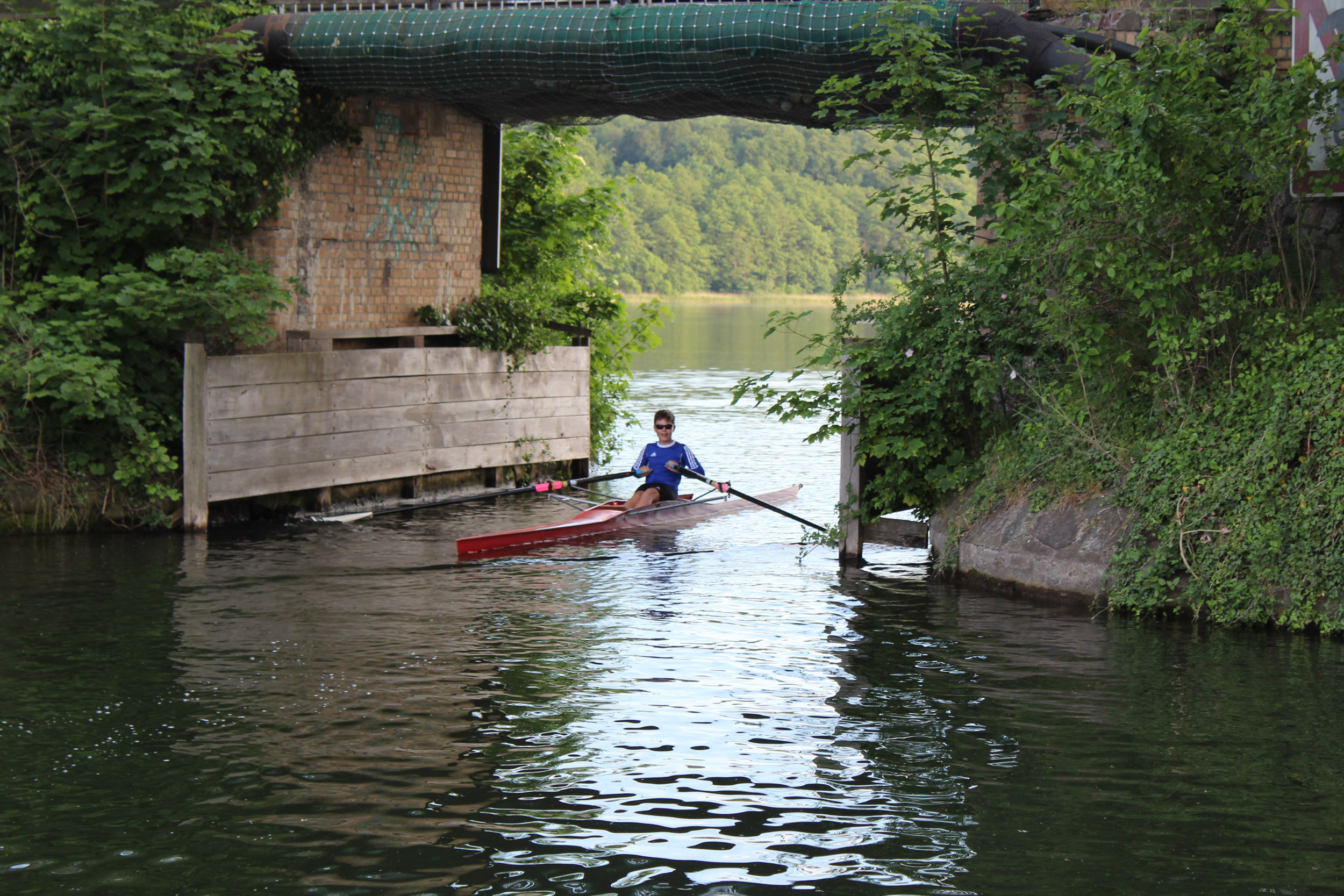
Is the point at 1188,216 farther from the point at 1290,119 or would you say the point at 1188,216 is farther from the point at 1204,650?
the point at 1204,650

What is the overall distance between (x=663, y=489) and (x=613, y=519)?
3.60ft

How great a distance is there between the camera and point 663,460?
14.7 m

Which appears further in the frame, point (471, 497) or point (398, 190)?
point (398, 190)

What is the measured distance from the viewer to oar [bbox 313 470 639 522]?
46.1ft

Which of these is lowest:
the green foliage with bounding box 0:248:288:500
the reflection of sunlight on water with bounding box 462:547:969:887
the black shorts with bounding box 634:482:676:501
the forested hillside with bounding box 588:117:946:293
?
the reflection of sunlight on water with bounding box 462:547:969:887

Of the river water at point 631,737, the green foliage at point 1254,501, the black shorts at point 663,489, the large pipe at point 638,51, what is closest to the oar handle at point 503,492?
Result: the black shorts at point 663,489

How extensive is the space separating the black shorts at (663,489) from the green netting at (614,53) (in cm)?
385

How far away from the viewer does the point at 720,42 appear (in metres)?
12.6

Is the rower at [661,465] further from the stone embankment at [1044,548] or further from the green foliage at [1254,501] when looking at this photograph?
the green foliage at [1254,501]

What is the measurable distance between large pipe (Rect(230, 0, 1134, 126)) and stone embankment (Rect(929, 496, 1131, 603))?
361cm

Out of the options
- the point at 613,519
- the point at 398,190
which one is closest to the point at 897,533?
the point at 613,519

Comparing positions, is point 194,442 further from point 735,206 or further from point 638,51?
point 735,206

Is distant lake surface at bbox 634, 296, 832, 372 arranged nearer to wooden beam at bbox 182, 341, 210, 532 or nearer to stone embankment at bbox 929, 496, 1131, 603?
stone embankment at bbox 929, 496, 1131, 603

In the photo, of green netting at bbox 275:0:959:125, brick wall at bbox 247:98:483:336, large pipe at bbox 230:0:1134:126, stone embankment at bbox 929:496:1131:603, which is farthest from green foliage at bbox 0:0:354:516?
stone embankment at bbox 929:496:1131:603
